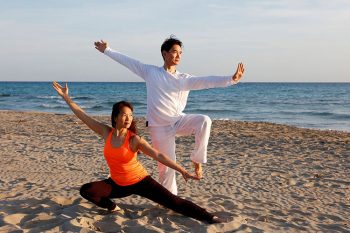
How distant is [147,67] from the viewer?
5.25m

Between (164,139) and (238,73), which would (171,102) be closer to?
(164,139)

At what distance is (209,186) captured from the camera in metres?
7.36

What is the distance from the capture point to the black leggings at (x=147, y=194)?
5.00 meters

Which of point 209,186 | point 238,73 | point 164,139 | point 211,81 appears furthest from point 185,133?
point 209,186

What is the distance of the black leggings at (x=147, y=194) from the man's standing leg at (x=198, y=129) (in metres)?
0.50

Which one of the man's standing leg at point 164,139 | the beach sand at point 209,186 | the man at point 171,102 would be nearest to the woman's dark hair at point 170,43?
the man at point 171,102

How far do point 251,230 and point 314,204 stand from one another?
192 centimetres

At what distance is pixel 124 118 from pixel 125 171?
598 millimetres

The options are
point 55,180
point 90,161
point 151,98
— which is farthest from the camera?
point 90,161

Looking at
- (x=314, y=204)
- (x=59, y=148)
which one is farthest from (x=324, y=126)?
(x=314, y=204)

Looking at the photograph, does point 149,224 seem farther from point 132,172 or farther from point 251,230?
point 251,230

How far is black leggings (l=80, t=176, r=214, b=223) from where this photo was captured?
5004mm

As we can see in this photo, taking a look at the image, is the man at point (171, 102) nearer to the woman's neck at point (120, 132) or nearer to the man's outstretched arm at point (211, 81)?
the man's outstretched arm at point (211, 81)

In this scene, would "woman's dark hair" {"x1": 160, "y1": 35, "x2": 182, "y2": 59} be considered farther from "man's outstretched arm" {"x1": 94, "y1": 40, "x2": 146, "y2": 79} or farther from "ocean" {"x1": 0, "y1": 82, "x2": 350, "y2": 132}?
"ocean" {"x1": 0, "y1": 82, "x2": 350, "y2": 132}
